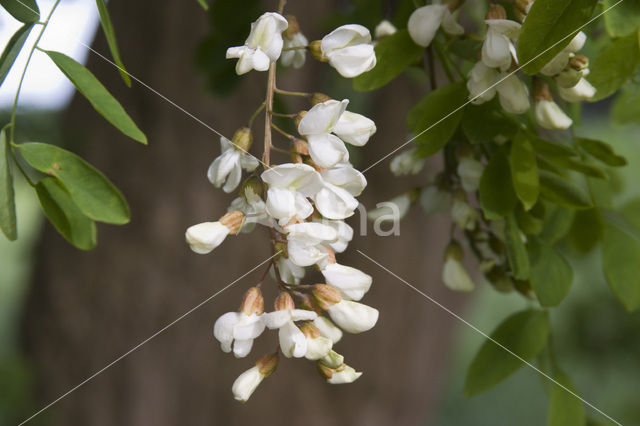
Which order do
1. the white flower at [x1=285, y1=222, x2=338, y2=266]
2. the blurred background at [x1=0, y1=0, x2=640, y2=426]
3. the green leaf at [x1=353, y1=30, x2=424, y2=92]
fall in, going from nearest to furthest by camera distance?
1. the white flower at [x1=285, y1=222, x2=338, y2=266]
2. the green leaf at [x1=353, y1=30, x2=424, y2=92]
3. the blurred background at [x1=0, y1=0, x2=640, y2=426]

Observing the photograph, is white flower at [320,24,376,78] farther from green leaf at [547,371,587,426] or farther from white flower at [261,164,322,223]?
green leaf at [547,371,587,426]

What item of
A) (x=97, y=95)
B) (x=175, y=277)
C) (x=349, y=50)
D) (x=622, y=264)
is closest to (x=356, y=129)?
(x=349, y=50)

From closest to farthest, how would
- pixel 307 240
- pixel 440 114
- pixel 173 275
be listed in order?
1. pixel 307 240
2. pixel 440 114
3. pixel 173 275

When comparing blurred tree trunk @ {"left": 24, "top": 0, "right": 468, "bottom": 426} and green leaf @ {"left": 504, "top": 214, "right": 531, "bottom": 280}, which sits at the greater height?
green leaf @ {"left": 504, "top": 214, "right": 531, "bottom": 280}

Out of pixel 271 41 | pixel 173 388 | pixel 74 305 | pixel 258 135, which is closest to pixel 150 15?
pixel 258 135

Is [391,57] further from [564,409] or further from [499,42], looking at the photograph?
[564,409]

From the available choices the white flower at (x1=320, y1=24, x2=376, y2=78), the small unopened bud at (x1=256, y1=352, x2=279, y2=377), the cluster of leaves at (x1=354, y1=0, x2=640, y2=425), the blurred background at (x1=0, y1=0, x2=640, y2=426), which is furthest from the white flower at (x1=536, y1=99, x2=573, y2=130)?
the blurred background at (x1=0, y1=0, x2=640, y2=426)

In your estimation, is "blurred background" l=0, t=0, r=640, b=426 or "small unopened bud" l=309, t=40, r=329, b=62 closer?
"small unopened bud" l=309, t=40, r=329, b=62
